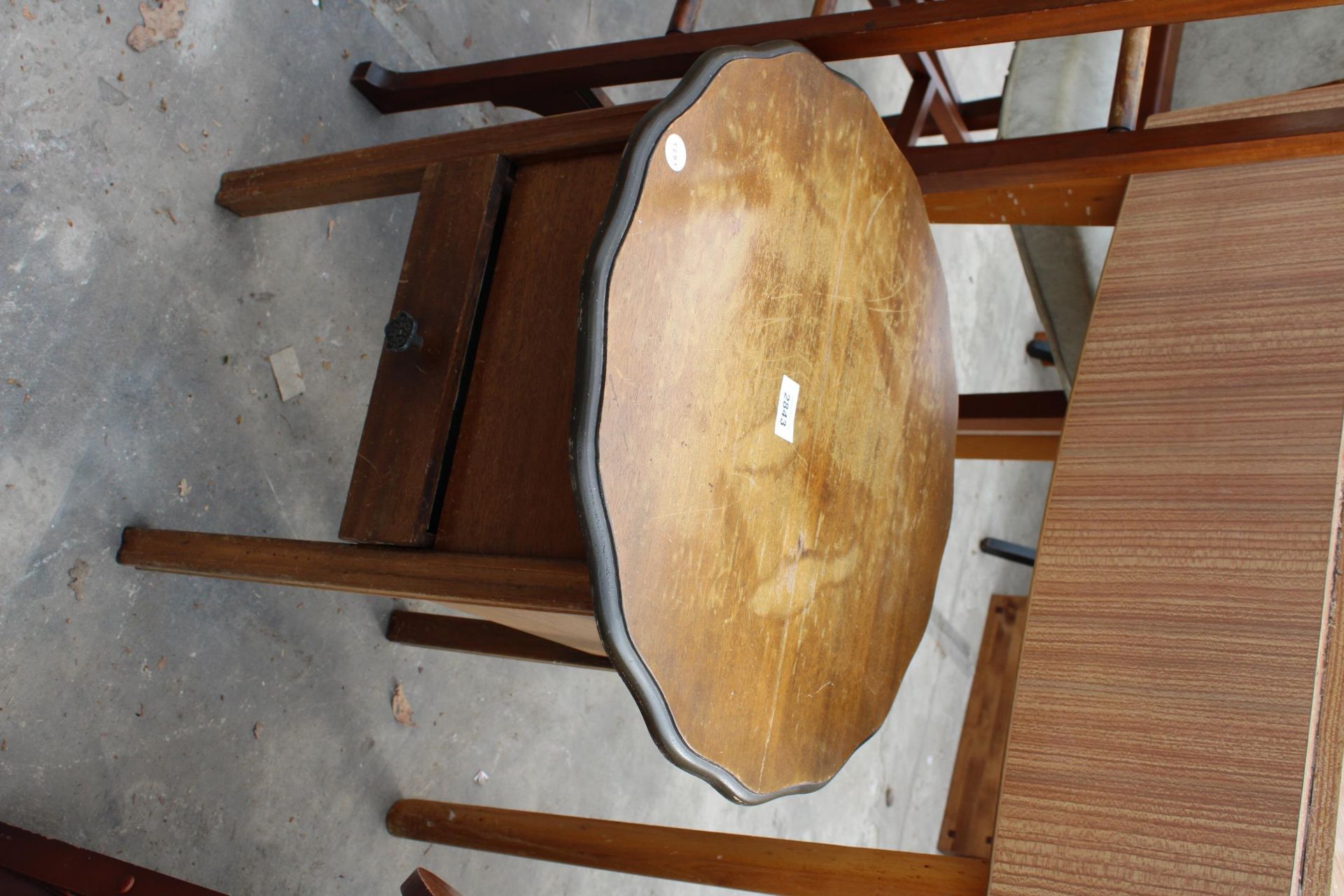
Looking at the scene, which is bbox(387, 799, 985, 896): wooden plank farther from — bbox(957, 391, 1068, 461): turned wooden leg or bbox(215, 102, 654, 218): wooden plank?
bbox(957, 391, 1068, 461): turned wooden leg

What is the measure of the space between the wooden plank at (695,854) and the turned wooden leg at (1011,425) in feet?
3.48

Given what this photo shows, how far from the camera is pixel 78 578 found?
1445 mm

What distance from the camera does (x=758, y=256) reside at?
113 centimetres

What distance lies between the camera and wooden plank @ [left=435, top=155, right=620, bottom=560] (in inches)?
44.9

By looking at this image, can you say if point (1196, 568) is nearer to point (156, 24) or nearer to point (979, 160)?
point (979, 160)

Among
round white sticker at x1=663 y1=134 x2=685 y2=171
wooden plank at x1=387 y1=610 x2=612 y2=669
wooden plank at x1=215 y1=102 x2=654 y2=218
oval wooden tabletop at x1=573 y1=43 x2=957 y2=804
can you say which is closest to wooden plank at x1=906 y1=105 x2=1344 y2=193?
oval wooden tabletop at x1=573 y1=43 x2=957 y2=804

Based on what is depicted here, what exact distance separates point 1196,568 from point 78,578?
1.46m

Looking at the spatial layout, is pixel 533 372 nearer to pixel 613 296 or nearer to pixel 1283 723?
pixel 613 296

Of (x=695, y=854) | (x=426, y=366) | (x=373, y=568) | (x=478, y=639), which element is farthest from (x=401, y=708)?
(x=426, y=366)

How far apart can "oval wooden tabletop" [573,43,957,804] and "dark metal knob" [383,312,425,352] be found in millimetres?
402

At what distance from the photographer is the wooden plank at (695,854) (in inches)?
51.6

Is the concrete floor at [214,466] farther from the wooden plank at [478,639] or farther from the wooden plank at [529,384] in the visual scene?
the wooden plank at [529,384]

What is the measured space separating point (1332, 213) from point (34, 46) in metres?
1.74

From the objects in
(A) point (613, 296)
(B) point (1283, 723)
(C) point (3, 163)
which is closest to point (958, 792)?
(B) point (1283, 723)
